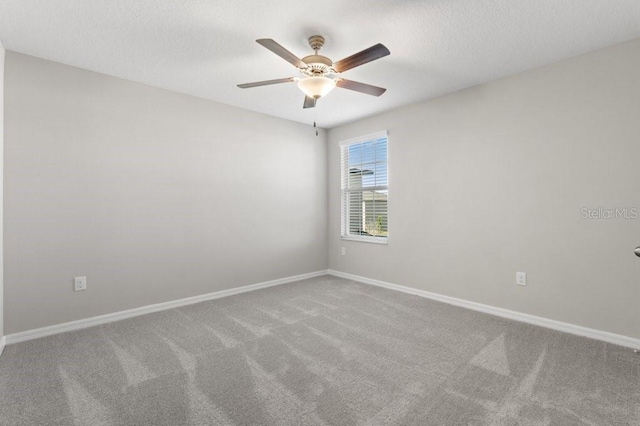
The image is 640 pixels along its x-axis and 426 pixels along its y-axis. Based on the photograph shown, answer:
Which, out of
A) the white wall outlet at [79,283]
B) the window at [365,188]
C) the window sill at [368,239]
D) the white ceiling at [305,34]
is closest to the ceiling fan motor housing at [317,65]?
the white ceiling at [305,34]

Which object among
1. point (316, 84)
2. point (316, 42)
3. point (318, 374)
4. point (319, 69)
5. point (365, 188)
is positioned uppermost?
point (316, 42)

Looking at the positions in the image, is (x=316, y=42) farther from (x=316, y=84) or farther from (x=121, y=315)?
(x=121, y=315)

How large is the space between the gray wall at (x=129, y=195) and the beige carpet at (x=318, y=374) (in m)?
0.48

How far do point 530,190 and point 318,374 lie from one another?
2.55m

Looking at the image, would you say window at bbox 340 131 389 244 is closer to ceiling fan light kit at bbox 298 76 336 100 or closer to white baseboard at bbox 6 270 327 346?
white baseboard at bbox 6 270 327 346

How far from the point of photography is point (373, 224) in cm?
452

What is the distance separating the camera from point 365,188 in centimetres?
457

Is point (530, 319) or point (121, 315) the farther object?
point (121, 315)

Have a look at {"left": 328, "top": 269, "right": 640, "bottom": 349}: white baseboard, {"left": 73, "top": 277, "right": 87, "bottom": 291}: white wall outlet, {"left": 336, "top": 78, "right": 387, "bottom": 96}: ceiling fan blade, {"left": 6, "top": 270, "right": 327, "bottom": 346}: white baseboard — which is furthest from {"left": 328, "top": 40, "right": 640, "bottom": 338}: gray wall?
{"left": 73, "top": 277, "right": 87, "bottom": 291}: white wall outlet

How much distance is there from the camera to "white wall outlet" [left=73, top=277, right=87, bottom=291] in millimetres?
2828

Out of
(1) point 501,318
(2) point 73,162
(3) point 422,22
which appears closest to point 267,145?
(2) point 73,162

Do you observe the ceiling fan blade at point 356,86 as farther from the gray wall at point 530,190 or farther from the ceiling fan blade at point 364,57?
the gray wall at point 530,190

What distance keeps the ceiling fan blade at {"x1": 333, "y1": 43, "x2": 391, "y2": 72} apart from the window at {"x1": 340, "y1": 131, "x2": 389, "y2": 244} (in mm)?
2197

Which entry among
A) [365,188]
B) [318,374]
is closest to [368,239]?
[365,188]
